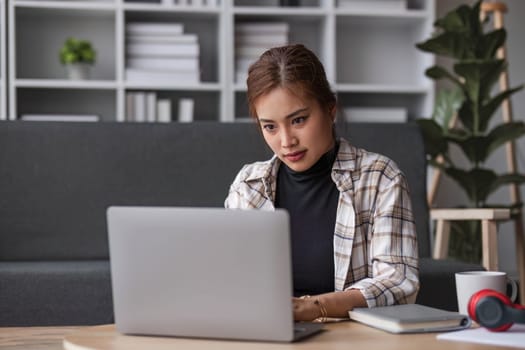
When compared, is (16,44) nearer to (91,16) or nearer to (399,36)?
(91,16)

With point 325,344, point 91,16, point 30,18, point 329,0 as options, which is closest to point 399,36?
point 329,0

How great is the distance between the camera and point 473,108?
347 centimetres

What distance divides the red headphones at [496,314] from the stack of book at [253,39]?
2853 mm

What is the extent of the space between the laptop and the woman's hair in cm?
60

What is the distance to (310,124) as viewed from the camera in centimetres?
169

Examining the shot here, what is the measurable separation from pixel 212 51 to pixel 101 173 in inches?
60.1

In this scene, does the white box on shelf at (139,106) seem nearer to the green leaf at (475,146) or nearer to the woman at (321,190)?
the green leaf at (475,146)

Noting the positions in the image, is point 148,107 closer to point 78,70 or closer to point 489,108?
point 78,70

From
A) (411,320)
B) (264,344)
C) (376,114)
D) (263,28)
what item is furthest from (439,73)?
(264,344)

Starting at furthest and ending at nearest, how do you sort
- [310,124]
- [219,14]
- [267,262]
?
1. [219,14]
2. [310,124]
3. [267,262]

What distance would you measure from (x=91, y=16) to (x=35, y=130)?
135cm

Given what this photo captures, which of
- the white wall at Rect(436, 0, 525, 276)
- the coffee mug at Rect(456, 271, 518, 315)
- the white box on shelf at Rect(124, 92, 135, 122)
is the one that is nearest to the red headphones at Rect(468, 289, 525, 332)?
the coffee mug at Rect(456, 271, 518, 315)

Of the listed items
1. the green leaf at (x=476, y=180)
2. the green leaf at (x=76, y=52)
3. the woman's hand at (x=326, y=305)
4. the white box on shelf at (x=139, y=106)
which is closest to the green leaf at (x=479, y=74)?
the green leaf at (x=476, y=180)

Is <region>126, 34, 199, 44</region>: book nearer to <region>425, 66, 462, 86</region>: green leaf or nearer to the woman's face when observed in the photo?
<region>425, 66, 462, 86</region>: green leaf
